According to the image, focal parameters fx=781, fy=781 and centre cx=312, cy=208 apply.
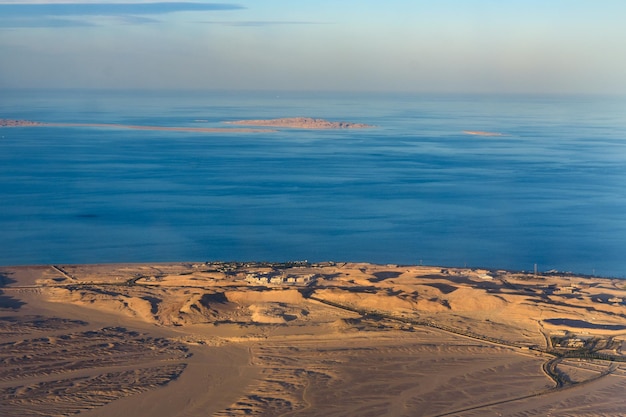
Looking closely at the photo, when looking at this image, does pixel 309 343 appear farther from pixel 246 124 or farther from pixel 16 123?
pixel 16 123

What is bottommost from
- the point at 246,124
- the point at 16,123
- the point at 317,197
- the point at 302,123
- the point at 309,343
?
the point at 309,343

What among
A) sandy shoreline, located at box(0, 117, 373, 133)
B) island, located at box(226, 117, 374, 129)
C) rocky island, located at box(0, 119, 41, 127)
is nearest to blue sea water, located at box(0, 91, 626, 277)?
sandy shoreline, located at box(0, 117, 373, 133)

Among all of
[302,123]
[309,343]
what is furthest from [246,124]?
[309,343]

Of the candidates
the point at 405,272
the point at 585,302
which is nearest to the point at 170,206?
the point at 405,272

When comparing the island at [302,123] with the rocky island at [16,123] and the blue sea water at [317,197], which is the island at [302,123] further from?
the rocky island at [16,123]

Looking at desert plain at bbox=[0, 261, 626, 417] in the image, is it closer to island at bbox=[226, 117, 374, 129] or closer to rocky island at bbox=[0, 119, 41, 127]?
rocky island at bbox=[0, 119, 41, 127]
